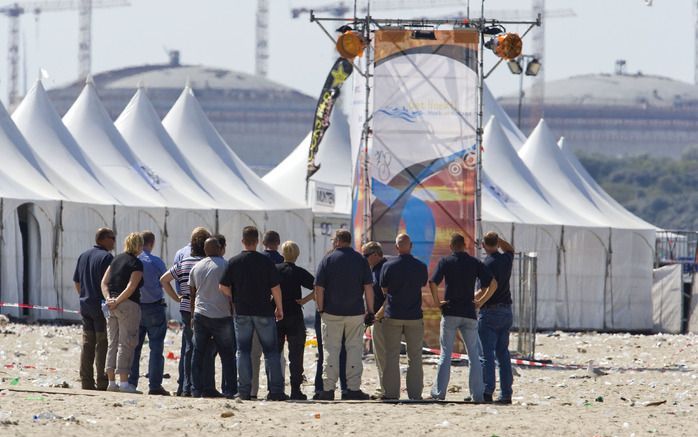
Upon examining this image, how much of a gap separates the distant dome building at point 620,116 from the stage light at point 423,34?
152 meters


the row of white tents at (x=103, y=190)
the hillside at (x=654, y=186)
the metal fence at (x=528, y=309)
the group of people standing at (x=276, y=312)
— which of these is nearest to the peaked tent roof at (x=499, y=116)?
the row of white tents at (x=103, y=190)

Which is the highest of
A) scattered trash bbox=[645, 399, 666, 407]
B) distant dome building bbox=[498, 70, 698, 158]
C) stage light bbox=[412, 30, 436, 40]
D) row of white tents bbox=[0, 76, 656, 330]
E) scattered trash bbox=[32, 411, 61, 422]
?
distant dome building bbox=[498, 70, 698, 158]

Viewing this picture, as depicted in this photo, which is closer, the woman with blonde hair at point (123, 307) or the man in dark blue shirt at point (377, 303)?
the woman with blonde hair at point (123, 307)

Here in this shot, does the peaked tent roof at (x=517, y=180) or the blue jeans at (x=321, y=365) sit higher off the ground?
the peaked tent roof at (x=517, y=180)

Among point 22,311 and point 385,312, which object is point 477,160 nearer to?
point 385,312

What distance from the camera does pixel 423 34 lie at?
2367cm

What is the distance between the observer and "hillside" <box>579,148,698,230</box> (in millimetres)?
119750

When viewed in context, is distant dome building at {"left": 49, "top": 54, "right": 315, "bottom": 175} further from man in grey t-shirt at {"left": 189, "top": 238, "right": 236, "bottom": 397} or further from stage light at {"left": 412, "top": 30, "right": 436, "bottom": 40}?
man in grey t-shirt at {"left": 189, "top": 238, "right": 236, "bottom": 397}

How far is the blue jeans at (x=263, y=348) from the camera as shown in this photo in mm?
15812

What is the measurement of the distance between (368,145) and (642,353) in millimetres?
6149

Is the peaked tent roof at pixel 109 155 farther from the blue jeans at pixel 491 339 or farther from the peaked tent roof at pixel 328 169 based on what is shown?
the blue jeans at pixel 491 339

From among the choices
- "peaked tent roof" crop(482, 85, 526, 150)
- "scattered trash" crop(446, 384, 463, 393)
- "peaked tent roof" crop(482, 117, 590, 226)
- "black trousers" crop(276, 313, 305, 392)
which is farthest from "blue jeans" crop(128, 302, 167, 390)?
"peaked tent roof" crop(482, 85, 526, 150)

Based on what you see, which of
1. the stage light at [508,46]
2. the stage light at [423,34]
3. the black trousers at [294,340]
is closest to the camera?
the black trousers at [294,340]

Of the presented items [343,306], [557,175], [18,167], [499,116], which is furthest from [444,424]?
[499,116]
